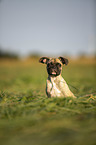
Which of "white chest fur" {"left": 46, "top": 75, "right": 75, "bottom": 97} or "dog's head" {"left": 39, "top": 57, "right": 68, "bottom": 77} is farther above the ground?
"dog's head" {"left": 39, "top": 57, "right": 68, "bottom": 77}

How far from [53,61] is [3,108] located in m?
1.71

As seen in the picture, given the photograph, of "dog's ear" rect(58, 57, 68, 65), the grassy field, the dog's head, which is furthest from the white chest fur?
"dog's ear" rect(58, 57, 68, 65)

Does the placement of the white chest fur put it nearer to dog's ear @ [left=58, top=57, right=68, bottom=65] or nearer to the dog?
the dog

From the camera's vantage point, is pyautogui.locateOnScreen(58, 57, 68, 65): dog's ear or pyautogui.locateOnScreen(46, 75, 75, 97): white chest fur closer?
pyautogui.locateOnScreen(46, 75, 75, 97): white chest fur

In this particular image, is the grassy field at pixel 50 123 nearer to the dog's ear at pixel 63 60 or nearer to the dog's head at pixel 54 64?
the dog's head at pixel 54 64

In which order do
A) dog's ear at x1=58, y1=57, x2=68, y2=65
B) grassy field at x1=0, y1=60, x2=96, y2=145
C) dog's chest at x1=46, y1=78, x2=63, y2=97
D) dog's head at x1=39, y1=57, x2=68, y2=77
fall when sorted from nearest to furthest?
grassy field at x1=0, y1=60, x2=96, y2=145 → dog's chest at x1=46, y1=78, x2=63, y2=97 → dog's head at x1=39, y1=57, x2=68, y2=77 → dog's ear at x1=58, y1=57, x2=68, y2=65

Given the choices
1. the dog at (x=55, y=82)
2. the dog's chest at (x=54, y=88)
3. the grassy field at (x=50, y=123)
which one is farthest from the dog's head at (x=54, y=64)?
the grassy field at (x=50, y=123)

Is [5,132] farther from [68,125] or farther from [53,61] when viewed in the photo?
Result: [53,61]

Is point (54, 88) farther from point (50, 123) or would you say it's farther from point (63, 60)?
point (50, 123)

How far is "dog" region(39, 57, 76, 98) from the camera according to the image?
11.8 feet

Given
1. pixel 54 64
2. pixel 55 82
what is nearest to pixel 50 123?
pixel 55 82

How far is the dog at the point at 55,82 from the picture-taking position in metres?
3.59

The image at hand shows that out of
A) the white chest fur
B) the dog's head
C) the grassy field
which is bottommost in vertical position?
the grassy field

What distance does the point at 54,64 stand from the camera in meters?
3.91
